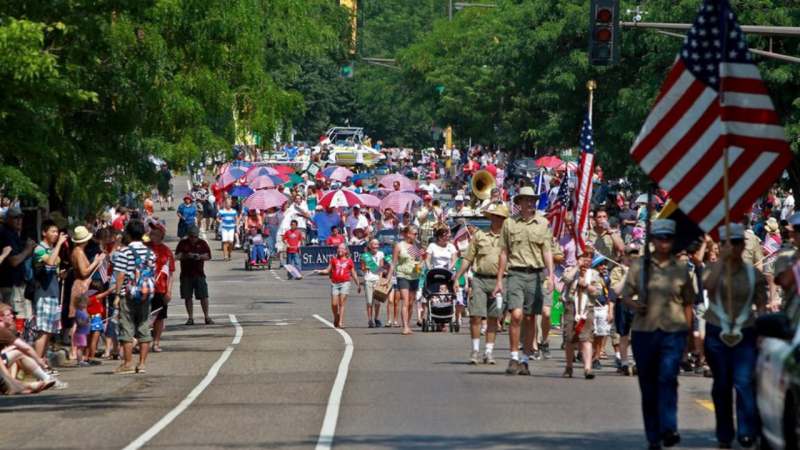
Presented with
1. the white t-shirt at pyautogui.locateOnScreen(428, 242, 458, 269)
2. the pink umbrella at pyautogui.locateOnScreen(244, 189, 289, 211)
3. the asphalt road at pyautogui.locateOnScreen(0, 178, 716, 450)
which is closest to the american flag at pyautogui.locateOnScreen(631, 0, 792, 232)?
the asphalt road at pyautogui.locateOnScreen(0, 178, 716, 450)

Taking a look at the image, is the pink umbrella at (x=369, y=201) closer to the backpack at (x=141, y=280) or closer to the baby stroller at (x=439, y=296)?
the baby stroller at (x=439, y=296)

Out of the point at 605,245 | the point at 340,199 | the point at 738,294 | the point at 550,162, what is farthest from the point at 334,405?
the point at 550,162

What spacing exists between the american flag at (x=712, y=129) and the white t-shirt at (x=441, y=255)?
46.2 feet

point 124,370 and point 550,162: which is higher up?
point 550,162

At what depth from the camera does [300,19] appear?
137ft

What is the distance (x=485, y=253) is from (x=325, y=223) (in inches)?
1002

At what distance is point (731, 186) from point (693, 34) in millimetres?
1297

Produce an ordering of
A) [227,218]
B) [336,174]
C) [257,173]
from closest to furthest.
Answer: [227,218] → [257,173] → [336,174]

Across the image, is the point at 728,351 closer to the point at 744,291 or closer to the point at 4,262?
the point at 744,291

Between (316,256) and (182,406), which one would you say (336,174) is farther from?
(182,406)

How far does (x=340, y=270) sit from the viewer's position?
27.7 metres

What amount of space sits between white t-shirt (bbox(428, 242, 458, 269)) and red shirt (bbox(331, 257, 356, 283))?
4.94ft

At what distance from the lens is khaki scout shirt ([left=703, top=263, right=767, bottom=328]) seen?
41.7 ft

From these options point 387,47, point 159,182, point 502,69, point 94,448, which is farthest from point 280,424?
point 387,47
